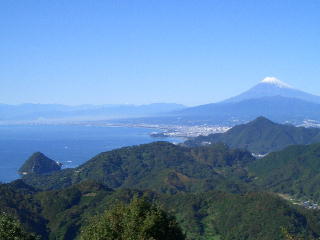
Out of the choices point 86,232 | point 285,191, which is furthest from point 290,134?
point 86,232

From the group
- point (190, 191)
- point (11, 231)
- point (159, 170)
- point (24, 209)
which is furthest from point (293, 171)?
point (11, 231)

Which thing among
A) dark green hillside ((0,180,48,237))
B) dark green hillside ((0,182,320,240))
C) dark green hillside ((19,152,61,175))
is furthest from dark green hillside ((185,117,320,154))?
dark green hillside ((0,180,48,237))

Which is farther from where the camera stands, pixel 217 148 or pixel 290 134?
pixel 290 134

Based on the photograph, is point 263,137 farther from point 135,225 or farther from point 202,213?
point 135,225

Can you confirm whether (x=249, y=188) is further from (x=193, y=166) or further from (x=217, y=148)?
(x=217, y=148)

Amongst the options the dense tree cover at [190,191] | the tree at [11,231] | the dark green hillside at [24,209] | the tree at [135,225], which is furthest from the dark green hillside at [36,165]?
the tree at [11,231]

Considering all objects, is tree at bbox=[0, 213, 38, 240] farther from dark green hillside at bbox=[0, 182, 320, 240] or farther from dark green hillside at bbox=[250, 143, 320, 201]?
dark green hillside at bbox=[250, 143, 320, 201]
